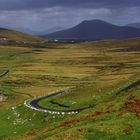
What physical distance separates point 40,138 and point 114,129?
9.92 m

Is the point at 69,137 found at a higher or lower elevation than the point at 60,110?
higher

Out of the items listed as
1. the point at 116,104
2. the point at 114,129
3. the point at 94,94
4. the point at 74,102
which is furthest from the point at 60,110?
the point at 114,129

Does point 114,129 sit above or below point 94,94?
above

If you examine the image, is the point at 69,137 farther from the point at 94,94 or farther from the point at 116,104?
the point at 94,94

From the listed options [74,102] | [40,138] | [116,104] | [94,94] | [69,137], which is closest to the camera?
[69,137]

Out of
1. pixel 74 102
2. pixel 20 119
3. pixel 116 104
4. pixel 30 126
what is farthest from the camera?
pixel 74 102

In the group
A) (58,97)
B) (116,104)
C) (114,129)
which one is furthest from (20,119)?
(114,129)

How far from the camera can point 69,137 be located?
→ 149 ft

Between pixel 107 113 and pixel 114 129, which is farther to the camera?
pixel 107 113

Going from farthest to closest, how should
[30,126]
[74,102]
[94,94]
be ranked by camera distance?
[94,94] < [74,102] < [30,126]

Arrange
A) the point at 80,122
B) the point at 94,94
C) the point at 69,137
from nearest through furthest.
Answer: the point at 69,137
the point at 80,122
the point at 94,94

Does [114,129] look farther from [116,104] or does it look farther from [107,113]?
[116,104]

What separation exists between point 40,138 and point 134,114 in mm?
12429

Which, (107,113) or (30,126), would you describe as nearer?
(107,113)
